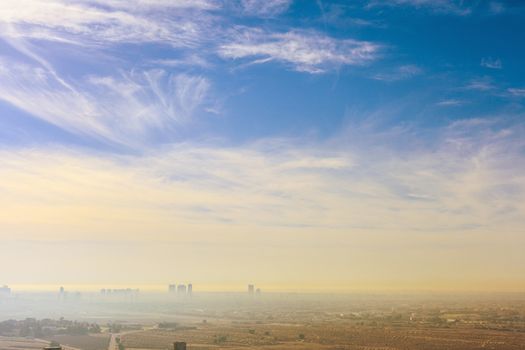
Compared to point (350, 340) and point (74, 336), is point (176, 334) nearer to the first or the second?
point (74, 336)

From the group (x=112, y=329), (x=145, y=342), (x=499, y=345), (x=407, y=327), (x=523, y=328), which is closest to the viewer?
(x=499, y=345)

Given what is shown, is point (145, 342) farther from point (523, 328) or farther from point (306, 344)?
point (523, 328)

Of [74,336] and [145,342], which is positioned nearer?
[145,342]

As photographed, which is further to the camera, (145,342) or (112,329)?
(112,329)

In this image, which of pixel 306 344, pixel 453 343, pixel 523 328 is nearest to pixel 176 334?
pixel 306 344

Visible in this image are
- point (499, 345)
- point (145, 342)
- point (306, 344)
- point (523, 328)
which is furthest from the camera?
point (523, 328)

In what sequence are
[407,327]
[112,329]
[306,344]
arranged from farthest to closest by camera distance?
[112,329], [407,327], [306,344]

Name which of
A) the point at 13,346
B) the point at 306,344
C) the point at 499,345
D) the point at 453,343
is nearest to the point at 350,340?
the point at 306,344

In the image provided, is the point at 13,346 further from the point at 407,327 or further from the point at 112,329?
the point at 407,327

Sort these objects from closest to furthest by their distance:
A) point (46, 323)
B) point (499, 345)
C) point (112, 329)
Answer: point (499, 345), point (112, 329), point (46, 323)
